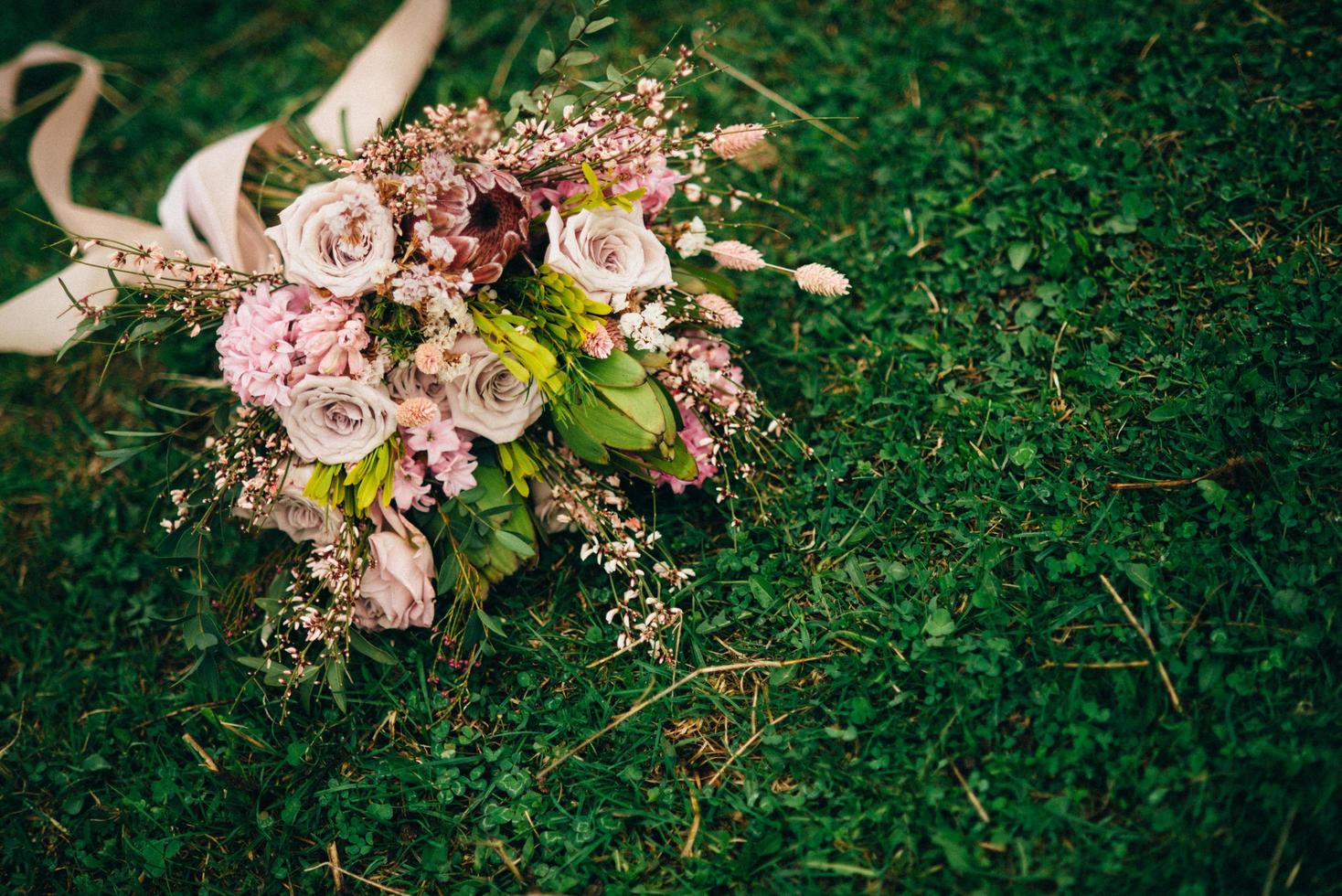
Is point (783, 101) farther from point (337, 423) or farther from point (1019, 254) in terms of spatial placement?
point (337, 423)

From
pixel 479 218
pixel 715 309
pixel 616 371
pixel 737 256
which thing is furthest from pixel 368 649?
pixel 737 256

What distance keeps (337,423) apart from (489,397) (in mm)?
298

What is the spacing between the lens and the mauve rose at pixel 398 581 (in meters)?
1.91

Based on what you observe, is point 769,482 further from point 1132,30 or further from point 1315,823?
point 1132,30

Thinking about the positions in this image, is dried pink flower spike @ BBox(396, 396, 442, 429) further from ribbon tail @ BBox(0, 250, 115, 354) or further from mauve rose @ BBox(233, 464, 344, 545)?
ribbon tail @ BBox(0, 250, 115, 354)

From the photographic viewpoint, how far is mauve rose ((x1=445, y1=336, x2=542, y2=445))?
1797 millimetres

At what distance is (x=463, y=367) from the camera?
5.79 ft

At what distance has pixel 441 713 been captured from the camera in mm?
2023

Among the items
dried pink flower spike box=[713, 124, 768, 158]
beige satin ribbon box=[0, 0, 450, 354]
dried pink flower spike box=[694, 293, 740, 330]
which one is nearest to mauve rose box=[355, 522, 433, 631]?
beige satin ribbon box=[0, 0, 450, 354]

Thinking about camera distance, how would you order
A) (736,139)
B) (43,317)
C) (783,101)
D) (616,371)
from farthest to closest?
(783,101) → (43,317) → (736,139) → (616,371)

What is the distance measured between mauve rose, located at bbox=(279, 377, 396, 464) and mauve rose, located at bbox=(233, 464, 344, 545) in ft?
0.49

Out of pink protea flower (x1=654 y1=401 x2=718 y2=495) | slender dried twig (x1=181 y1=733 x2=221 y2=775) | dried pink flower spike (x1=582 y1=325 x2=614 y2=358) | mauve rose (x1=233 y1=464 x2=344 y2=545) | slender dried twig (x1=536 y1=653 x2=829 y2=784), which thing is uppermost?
dried pink flower spike (x1=582 y1=325 x2=614 y2=358)

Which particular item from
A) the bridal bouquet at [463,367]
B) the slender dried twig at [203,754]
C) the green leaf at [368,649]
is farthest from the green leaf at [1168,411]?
the slender dried twig at [203,754]

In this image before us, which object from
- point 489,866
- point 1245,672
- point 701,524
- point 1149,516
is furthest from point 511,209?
point 1245,672
